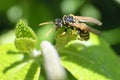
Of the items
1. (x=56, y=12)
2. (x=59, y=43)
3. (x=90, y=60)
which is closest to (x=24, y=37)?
(x=59, y=43)

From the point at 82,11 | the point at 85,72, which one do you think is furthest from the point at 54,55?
the point at 82,11

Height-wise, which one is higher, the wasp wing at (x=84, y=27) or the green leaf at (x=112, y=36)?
the wasp wing at (x=84, y=27)

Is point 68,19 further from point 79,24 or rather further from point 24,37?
point 24,37

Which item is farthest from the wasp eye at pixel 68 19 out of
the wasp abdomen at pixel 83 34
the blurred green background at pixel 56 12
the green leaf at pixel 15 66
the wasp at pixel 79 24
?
the blurred green background at pixel 56 12

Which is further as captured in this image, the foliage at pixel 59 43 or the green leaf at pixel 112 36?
the green leaf at pixel 112 36

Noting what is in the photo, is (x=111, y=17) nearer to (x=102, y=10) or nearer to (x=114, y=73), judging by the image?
(x=102, y=10)

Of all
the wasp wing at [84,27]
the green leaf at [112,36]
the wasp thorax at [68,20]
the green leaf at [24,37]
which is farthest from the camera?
the green leaf at [112,36]

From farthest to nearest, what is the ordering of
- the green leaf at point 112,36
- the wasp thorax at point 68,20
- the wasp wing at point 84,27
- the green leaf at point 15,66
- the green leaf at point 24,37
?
the green leaf at point 112,36 → the wasp thorax at point 68,20 → the wasp wing at point 84,27 → the green leaf at point 15,66 → the green leaf at point 24,37

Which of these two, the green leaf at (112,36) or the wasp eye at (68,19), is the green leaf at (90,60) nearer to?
the wasp eye at (68,19)
